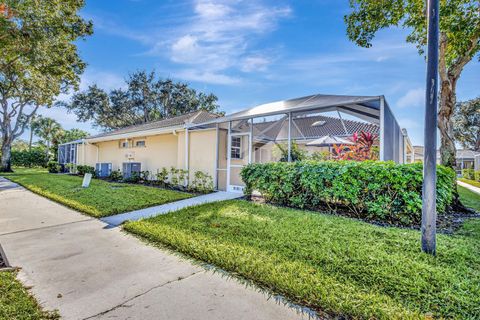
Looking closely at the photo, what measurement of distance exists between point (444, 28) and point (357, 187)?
5.41 metres

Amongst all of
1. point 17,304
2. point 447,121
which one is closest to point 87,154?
point 17,304

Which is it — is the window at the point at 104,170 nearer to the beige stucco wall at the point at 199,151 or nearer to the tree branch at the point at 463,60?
the beige stucco wall at the point at 199,151

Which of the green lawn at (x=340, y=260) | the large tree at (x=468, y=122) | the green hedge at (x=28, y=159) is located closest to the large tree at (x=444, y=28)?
the green lawn at (x=340, y=260)

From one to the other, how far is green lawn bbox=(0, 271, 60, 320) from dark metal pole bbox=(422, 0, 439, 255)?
184 inches

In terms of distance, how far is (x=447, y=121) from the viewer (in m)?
7.49

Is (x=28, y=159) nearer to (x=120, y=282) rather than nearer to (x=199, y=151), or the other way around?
(x=199, y=151)

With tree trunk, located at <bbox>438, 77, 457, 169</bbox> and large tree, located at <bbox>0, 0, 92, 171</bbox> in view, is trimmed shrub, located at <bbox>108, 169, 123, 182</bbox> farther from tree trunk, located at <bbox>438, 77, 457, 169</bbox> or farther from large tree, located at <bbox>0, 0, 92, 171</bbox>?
tree trunk, located at <bbox>438, 77, 457, 169</bbox>

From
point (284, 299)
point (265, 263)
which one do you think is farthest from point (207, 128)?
point (284, 299)

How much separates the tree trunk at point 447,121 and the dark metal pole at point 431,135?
16.4 ft

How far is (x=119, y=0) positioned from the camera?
27.9 ft

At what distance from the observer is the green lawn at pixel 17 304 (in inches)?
88.7

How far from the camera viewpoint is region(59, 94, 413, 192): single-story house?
8008mm

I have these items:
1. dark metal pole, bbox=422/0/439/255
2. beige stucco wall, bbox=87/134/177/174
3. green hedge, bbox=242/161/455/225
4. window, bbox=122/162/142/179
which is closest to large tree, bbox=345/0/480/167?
green hedge, bbox=242/161/455/225

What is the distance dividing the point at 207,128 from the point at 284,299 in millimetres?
9242
